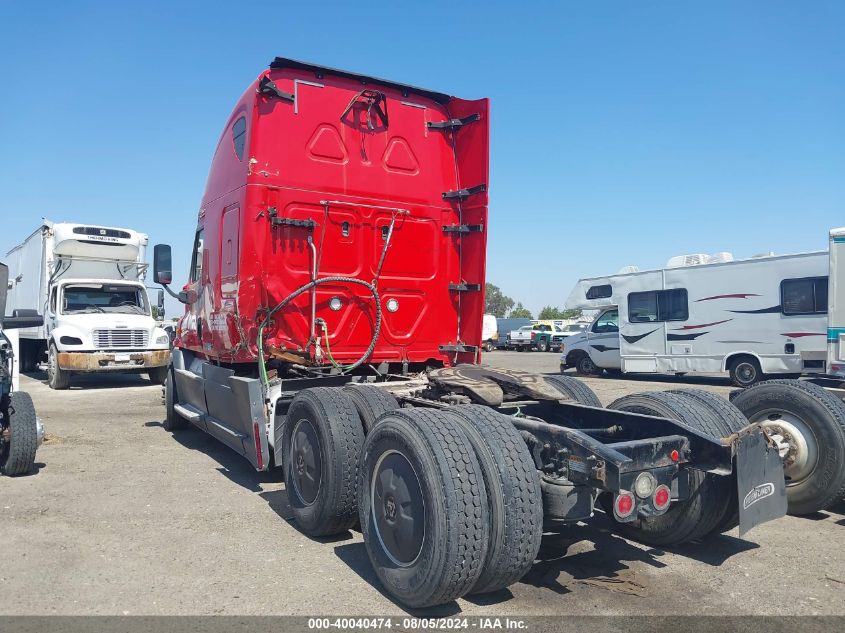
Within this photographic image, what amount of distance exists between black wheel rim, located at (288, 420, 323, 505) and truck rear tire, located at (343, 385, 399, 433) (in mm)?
367

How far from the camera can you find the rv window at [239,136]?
632cm

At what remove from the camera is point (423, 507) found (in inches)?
138

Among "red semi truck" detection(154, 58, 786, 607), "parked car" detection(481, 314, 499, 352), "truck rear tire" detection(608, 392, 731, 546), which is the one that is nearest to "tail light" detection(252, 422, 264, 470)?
"red semi truck" detection(154, 58, 786, 607)

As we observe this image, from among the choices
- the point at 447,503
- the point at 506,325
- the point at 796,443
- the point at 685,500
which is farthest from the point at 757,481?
the point at 506,325

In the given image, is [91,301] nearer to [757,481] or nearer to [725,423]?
[725,423]

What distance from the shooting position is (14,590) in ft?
12.7

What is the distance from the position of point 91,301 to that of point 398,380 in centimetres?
1125

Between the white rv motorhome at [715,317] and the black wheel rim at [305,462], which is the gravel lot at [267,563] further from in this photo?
the white rv motorhome at [715,317]

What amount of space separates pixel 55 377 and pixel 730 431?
14.1 m

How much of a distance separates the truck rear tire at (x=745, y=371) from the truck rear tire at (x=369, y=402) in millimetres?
12585

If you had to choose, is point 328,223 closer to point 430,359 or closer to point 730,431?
point 430,359

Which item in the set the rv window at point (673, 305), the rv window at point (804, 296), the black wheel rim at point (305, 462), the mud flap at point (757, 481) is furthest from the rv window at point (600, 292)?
the mud flap at point (757, 481)

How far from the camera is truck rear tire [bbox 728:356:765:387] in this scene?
1508 centimetres

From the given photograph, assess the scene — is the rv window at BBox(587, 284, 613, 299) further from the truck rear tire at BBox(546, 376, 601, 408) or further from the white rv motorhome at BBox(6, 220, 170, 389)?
the truck rear tire at BBox(546, 376, 601, 408)
